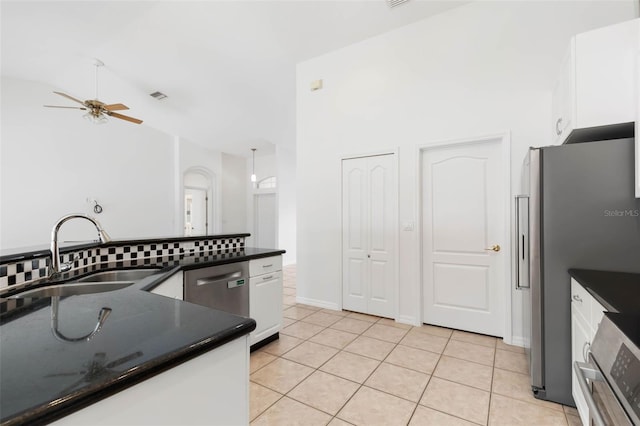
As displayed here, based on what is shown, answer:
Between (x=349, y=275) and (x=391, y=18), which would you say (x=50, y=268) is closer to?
(x=349, y=275)

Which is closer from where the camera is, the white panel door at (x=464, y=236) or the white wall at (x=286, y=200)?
the white panel door at (x=464, y=236)

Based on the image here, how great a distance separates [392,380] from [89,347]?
199 cm

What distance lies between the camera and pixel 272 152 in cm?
827

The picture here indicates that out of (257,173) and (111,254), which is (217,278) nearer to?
(111,254)

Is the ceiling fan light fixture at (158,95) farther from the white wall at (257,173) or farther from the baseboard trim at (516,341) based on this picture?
the baseboard trim at (516,341)

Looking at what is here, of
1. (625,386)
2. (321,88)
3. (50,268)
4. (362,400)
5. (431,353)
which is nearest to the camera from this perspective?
(625,386)

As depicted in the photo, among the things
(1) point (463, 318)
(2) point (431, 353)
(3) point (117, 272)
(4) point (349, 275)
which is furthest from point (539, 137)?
(3) point (117, 272)

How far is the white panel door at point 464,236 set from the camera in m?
2.87

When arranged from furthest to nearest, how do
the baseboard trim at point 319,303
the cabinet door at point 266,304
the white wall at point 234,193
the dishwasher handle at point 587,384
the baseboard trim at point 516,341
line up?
1. the white wall at point 234,193
2. the baseboard trim at point 319,303
3. the baseboard trim at point 516,341
4. the cabinet door at point 266,304
5. the dishwasher handle at point 587,384

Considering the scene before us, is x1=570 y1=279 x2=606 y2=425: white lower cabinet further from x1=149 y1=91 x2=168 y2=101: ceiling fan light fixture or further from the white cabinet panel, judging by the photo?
x1=149 y1=91 x2=168 y2=101: ceiling fan light fixture

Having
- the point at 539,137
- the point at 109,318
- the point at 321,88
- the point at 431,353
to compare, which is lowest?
the point at 431,353

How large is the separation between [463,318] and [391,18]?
11.0ft

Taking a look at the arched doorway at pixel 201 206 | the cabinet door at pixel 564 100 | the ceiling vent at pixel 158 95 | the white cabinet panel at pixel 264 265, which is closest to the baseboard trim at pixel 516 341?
the cabinet door at pixel 564 100

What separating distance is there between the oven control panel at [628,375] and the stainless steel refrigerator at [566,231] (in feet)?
3.43
